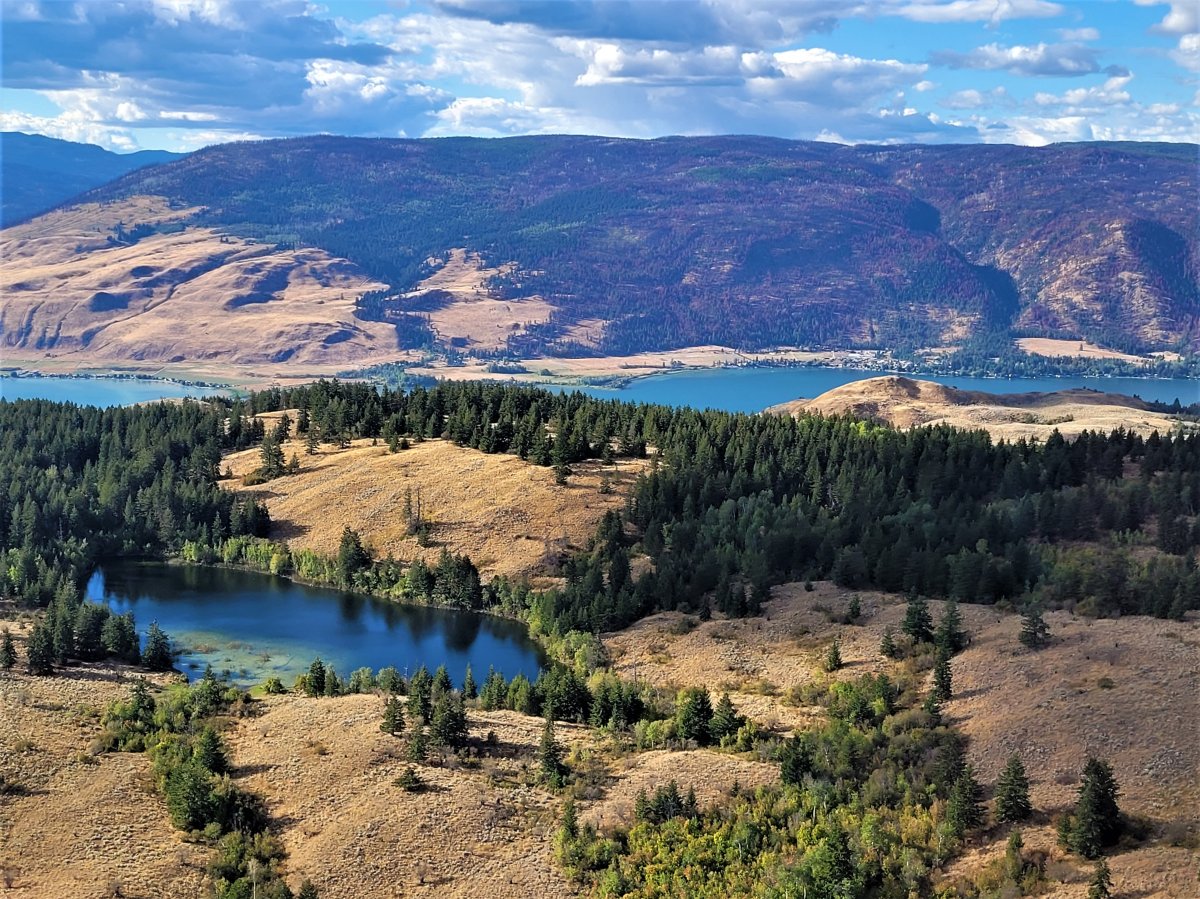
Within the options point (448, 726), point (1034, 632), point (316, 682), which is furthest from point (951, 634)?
point (316, 682)

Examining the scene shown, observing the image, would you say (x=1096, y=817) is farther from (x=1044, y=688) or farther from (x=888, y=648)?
(x=888, y=648)

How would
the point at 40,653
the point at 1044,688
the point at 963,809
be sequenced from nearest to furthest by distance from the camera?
1. the point at 963,809
2. the point at 1044,688
3. the point at 40,653

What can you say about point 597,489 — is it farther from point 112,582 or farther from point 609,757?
point 609,757

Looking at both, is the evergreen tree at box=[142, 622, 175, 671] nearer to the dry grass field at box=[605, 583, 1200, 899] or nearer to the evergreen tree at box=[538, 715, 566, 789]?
the dry grass field at box=[605, 583, 1200, 899]

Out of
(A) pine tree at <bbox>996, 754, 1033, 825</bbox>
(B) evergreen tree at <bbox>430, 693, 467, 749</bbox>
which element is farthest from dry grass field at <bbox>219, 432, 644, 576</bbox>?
(A) pine tree at <bbox>996, 754, 1033, 825</bbox>

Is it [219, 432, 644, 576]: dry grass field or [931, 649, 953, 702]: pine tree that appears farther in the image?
[219, 432, 644, 576]: dry grass field

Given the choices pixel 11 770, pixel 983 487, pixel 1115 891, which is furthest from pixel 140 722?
pixel 983 487
